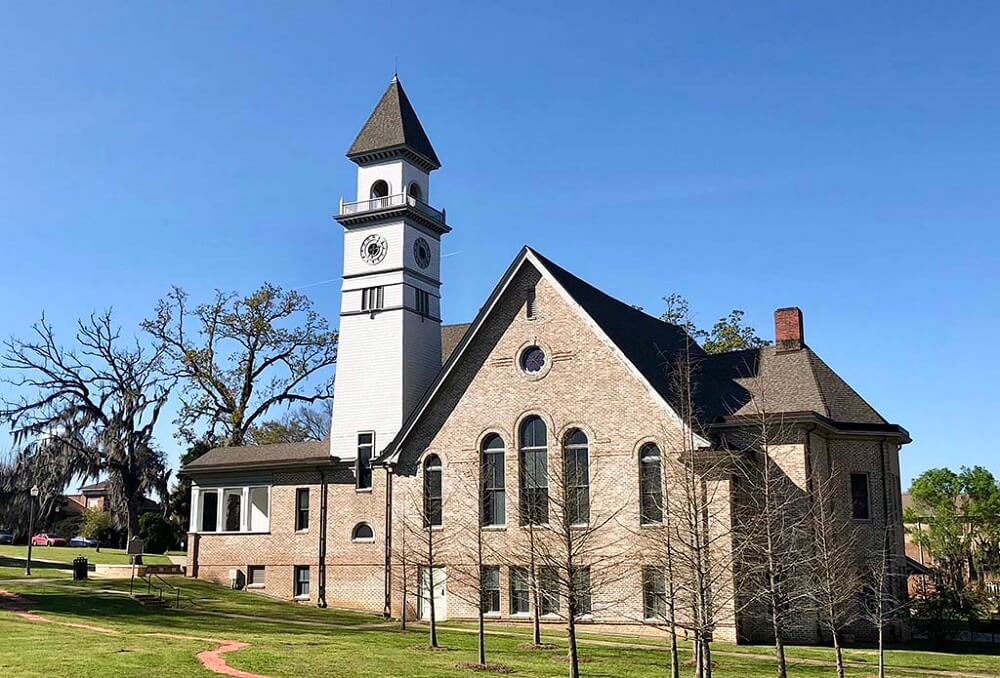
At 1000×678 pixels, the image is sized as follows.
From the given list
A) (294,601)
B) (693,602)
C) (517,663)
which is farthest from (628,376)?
(294,601)

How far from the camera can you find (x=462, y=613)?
120 ft

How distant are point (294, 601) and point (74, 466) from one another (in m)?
19.7

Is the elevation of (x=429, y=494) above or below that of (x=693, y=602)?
above

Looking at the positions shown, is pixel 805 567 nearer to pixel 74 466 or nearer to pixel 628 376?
pixel 628 376

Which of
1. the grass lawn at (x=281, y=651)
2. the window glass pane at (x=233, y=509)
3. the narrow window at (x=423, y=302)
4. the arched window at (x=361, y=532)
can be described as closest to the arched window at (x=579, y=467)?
the grass lawn at (x=281, y=651)

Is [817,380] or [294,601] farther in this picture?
[294,601]

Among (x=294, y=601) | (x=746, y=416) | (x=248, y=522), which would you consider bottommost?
(x=294, y=601)

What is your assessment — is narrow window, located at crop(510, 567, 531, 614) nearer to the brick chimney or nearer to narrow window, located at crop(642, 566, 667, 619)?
narrow window, located at crop(642, 566, 667, 619)

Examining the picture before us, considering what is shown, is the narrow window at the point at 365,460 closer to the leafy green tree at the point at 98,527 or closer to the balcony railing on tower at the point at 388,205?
the balcony railing on tower at the point at 388,205

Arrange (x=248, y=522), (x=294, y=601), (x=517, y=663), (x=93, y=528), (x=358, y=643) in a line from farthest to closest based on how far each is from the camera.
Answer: (x=93, y=528)
(x=248, y=522)
(x=294, y=601)
(x=358, y=643)
(x=517, y=663)

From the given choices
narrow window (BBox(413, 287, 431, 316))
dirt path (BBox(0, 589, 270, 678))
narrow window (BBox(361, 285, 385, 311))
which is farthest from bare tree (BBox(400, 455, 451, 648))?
dirt path (BBox(0, 589, 270, 678))

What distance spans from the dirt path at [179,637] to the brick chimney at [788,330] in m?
22.7

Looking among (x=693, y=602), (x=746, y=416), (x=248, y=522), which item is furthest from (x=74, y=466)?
(x=693, y=602)

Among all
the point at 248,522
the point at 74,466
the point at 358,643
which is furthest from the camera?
the point at 74,466
